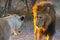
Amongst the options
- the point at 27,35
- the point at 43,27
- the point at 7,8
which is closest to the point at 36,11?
the point at 43,27

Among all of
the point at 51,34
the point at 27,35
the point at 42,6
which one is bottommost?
the point at 27,35

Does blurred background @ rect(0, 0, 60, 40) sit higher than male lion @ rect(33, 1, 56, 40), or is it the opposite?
male lion @ rect(33, 1, 56, 40)

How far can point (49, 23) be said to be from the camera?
2.71 meters

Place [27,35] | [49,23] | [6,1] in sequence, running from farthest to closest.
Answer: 1. [6,1]
2. [27,35]
3. [49,23]

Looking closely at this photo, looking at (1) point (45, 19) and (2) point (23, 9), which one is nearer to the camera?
(1) point (45, 19)

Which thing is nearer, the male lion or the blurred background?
the male lion

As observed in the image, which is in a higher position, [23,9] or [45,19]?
[45,19]

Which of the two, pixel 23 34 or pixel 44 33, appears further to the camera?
pixel 23 34

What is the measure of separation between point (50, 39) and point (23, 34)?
958mm

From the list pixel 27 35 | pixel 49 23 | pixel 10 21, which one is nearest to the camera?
pixel 10 21

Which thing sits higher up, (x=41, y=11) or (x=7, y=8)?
(x=41, y=11)

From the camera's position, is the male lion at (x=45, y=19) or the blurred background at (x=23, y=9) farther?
the blurred background at (x=23, y=9)

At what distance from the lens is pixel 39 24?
8.62 feet

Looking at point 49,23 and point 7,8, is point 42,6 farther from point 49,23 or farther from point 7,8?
point 7,8
